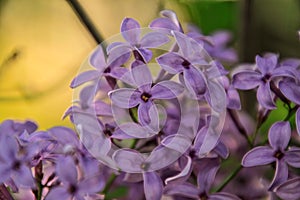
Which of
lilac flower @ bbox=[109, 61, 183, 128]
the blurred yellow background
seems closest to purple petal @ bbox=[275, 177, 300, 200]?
lilac flower @ bbox=[109, 61, 183, 128]

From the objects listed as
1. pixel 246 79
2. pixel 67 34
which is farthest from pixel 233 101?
pixel 67 34

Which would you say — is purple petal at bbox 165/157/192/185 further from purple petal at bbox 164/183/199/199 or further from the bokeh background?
the bokeh background

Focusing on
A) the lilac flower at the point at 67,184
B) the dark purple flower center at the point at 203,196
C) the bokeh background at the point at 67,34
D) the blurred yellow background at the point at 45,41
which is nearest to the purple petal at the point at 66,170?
the lilac flower at the point at 67,184

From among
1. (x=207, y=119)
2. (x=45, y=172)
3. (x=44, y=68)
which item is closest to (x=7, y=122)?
(x=45, y=172)

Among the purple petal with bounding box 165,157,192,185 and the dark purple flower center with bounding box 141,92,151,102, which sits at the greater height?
the dark purple flower center with bounding box 141,92,151,102

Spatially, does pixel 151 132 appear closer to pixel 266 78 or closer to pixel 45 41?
pixel 266 78
